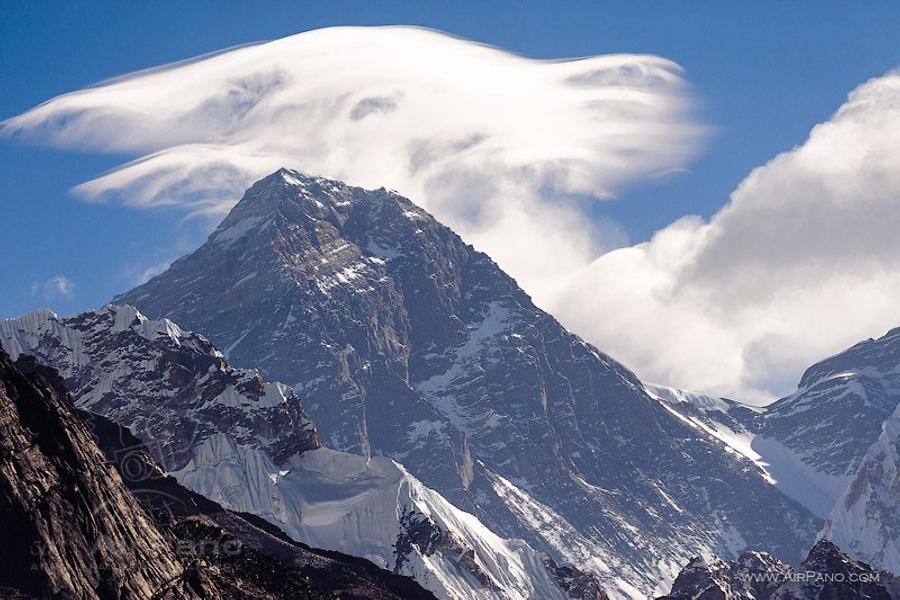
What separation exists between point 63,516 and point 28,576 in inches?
254

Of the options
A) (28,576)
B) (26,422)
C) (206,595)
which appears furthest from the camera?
(206,595)

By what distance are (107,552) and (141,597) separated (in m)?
4.61

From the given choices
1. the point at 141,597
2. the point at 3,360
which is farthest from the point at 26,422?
the point at 141,597

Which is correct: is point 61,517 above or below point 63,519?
above

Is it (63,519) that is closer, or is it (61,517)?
(61,517)

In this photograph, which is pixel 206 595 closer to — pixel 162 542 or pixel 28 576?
pixel 162 542

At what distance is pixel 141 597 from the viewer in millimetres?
146000

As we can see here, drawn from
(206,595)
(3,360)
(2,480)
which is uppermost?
(3,360)

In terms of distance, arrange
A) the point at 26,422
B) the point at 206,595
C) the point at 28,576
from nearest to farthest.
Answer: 1. the point at 28,576
2. the point at 26,422
3. the point at 206,595

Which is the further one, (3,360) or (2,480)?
(3,360)

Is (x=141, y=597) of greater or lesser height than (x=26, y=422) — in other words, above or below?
below

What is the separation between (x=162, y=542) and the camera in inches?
6255

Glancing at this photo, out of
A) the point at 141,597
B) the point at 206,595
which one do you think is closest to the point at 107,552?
the point at 141,597

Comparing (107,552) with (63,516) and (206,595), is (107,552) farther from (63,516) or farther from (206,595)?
(206,595)
